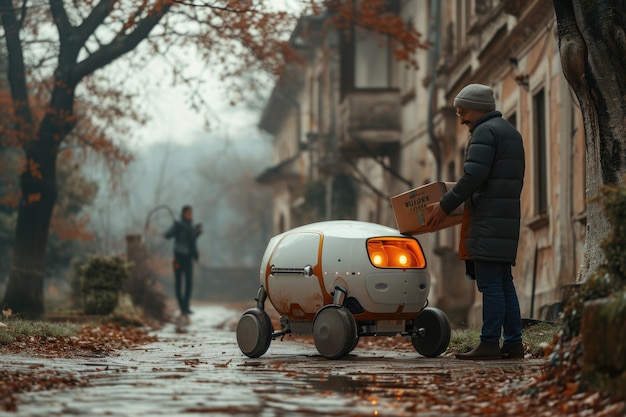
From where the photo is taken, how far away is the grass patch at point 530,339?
1098 cm

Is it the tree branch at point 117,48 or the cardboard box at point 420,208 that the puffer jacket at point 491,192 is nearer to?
the cardboard box at point 420,208

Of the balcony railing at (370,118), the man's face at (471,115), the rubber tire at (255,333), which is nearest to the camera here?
the man's face at (471,115)

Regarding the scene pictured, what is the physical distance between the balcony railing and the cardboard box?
19.2 meters

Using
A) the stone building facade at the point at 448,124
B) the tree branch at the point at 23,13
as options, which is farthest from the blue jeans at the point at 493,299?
the tree branch at the point at 23,13

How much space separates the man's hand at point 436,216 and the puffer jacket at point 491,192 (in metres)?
0.08

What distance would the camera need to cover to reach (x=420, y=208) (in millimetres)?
10672

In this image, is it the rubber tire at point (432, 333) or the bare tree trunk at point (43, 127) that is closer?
the rubber tire at point (432, 333)

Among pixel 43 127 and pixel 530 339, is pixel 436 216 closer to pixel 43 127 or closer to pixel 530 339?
pixel 530 339

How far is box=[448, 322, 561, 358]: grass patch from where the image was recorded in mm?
10984

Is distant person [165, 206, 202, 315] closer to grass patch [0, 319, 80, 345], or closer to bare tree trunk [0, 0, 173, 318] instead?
bare tree trunk [0, 0, 173, 318]

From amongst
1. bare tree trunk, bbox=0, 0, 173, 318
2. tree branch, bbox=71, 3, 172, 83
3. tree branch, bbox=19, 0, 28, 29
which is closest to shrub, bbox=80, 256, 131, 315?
bare tree trunk, bbox=0, 0, 173, 318

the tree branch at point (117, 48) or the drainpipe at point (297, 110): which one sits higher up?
the drainpipe at point (297, 110)

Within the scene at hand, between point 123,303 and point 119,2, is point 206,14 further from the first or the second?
point 123,303

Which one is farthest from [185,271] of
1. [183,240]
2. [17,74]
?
[17,74]
